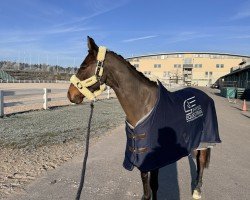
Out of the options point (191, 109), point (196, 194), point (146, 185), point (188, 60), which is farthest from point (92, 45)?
point (188, 60)

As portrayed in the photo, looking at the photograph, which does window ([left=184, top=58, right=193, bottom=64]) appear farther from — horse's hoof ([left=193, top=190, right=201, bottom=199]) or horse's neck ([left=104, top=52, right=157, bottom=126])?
horse's neck ([left=104, top=52, right=157, bottom=126])

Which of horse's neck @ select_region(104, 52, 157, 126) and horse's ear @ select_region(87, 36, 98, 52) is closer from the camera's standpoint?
horse's ear @ select_region(87, 36, 98, 52)

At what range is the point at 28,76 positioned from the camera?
94812mm

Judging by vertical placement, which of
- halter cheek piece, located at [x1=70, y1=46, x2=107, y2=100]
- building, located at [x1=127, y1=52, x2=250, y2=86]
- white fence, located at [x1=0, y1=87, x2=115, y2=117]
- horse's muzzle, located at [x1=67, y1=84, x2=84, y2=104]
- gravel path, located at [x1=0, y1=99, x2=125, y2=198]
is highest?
building, located at [x1=127, y1=52, x2=250, y2=86]

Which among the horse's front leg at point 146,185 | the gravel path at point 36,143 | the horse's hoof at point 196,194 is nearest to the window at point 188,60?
the gravel path at point 36,143

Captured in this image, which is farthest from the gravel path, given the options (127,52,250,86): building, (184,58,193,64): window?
(184,58,193,64): window

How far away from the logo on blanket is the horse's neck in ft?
2.32

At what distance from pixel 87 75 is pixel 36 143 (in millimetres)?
4751

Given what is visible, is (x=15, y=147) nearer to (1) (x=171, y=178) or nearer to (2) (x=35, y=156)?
(2) (x=35, y=156)

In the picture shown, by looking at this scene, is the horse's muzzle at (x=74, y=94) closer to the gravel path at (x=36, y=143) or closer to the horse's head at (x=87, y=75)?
the horse's head at (x=87, y=75)

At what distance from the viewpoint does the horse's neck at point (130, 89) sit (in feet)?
11.3

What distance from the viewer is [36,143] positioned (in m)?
7.64

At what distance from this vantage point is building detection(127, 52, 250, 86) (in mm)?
103250

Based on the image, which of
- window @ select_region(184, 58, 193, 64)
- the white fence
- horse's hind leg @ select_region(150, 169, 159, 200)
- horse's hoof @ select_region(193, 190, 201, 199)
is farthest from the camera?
window @ select_region(184, 58, 193, 64)
